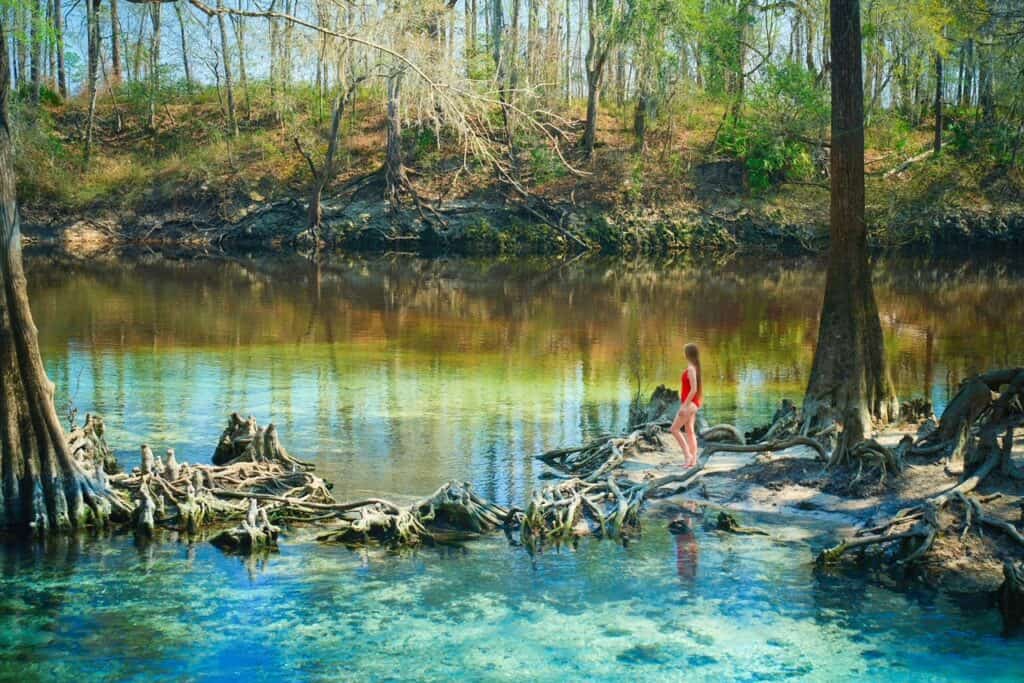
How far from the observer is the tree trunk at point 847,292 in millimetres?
13289

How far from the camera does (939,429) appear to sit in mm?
11883

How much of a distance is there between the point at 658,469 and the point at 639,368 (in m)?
7.28

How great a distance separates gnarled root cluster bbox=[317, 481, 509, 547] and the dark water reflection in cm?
103

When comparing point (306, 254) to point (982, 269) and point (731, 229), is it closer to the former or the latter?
point (731, 229)

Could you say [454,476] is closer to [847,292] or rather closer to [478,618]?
[478,618]

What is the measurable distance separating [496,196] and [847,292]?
38221 millimetres

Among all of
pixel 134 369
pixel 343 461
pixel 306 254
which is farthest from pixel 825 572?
pixel 306 254

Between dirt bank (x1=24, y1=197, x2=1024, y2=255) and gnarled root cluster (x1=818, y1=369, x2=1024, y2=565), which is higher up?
dirt bank (x1=24, y1=197, x2=1024, y2=255)

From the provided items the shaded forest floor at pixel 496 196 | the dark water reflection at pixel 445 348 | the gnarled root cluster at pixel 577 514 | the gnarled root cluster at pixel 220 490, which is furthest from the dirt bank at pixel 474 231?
the gnarled root cluster at pixel 577 514

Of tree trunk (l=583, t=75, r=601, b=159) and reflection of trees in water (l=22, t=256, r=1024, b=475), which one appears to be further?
tree trunk (l=583, t=75, r=601, b=159)

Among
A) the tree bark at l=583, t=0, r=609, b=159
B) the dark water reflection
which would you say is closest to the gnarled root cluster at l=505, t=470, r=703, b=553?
the dark water reflection

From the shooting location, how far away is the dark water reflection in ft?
48.2

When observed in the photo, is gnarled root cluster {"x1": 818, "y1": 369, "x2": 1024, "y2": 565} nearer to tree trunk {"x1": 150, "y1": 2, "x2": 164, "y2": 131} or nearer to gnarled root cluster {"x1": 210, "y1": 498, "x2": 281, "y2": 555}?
gnarled root cluster {"x1": 210, "y1": 498, "x2": 281, "y2": 555}

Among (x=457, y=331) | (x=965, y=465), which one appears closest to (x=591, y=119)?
(x=457, y=331)
